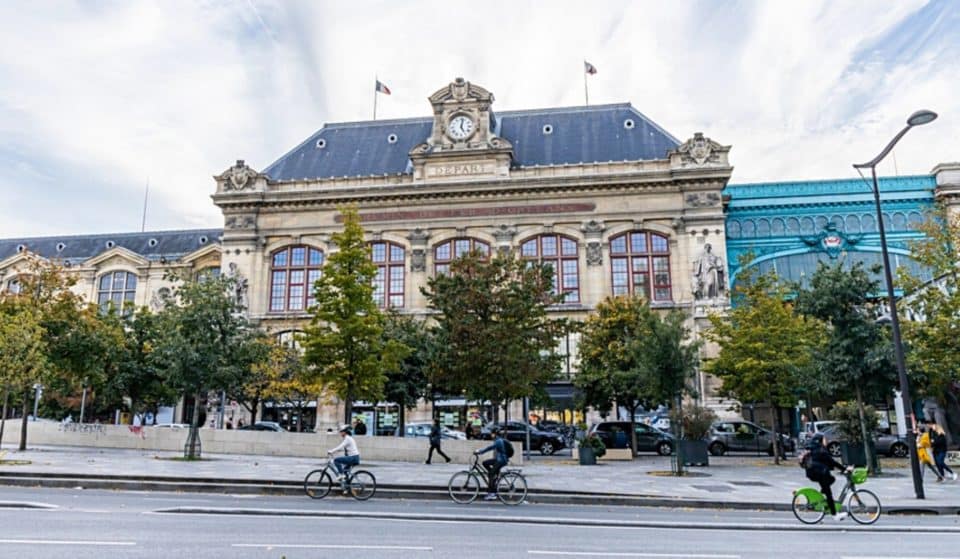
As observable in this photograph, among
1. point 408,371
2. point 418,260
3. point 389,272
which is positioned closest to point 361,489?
point 408,371

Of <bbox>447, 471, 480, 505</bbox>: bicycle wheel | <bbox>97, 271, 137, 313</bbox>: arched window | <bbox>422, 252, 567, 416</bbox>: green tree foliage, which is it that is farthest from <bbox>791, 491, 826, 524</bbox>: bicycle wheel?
<bbox>97, 271, 137, 313</bbox>: arched window

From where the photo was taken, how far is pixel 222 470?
20078mm

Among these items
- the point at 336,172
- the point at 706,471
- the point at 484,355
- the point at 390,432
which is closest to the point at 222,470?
the point at 484,355

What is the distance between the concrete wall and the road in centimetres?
1154

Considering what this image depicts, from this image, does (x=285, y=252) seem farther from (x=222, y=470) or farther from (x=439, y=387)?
(x=222, y=470)

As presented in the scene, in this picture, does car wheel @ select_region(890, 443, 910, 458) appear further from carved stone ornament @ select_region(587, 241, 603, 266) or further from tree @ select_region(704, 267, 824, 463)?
carved stone ornament @ select_region(587, 241, 603, 266)

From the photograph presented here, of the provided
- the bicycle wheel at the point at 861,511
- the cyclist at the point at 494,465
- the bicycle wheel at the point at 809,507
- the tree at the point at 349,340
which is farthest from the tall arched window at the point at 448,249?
the bicycle wheel at the point at 861,511

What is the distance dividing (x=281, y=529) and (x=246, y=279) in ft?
135

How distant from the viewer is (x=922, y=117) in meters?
15.5

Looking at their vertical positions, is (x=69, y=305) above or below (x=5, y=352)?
above

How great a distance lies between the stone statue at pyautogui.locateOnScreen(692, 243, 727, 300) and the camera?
44219 millimetres

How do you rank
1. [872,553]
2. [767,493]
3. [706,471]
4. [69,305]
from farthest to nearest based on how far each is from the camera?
[69,305] → [706,471] → [767,493] → [872,553]

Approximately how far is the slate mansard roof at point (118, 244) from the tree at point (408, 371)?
32.2 m

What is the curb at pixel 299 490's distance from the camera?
1513 centimetres
